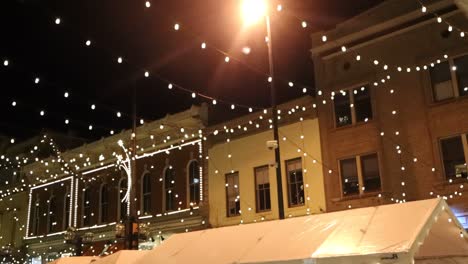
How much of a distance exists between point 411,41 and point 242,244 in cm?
1153

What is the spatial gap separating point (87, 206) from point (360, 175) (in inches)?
661

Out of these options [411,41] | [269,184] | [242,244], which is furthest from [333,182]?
[242,244]

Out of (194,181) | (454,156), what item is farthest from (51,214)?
(454,156)

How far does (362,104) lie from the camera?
61.3 ft

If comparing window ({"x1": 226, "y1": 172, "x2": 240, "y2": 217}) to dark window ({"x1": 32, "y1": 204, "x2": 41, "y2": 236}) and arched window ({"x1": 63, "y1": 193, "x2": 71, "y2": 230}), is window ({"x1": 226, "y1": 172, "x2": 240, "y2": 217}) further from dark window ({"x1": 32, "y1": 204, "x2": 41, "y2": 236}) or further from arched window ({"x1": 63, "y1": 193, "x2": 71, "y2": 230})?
dark window ({"x1": 32, "y1": 204, "x2": 41, "y2": 236})

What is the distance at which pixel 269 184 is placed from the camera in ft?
66.9

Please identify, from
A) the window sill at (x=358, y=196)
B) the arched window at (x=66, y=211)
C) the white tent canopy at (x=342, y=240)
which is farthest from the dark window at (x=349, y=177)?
the arched window at (x=66, y=211)

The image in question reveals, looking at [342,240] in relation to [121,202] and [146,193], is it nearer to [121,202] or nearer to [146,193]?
[146,193]

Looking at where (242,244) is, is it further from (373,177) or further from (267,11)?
(373,177)

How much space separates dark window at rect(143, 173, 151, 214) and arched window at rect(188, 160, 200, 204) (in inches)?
117

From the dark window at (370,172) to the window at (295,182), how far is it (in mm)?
2359

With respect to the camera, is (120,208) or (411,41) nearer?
(411,41)

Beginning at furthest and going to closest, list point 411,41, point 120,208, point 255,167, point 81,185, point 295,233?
point 81,185 < point 120,208 < point 255,167 < point 411,41 < point 295,233

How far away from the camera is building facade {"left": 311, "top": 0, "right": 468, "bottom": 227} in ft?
54.4
